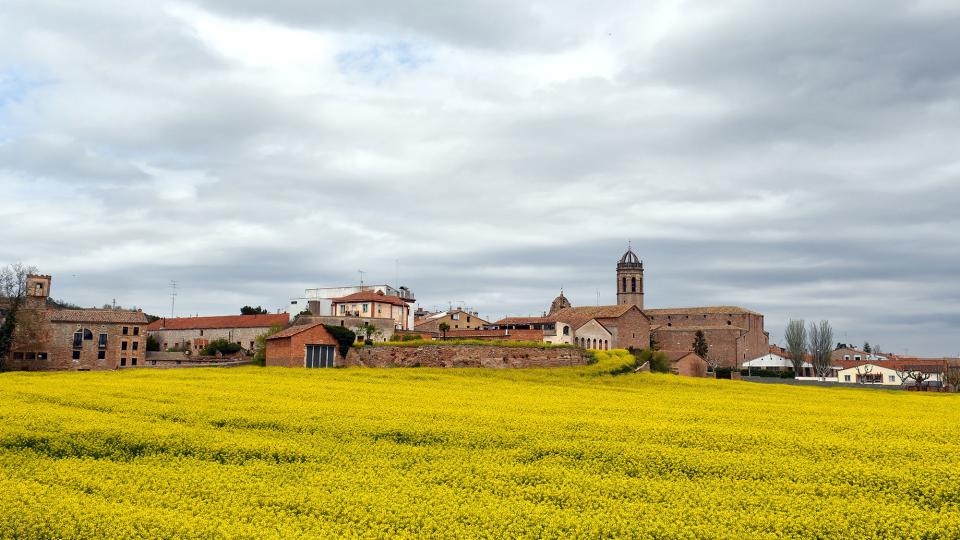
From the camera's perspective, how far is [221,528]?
14.4 meters

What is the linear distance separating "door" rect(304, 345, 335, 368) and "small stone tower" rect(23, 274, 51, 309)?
4005 centimetres

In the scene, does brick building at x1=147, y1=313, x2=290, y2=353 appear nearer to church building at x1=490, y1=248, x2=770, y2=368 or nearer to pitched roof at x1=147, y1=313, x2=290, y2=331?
pitched roof at x1=147, y1=313, x2=290, y2=331

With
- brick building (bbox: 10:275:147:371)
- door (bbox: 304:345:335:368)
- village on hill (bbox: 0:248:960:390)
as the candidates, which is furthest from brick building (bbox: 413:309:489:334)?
door (bbox: 304:345:335:368)

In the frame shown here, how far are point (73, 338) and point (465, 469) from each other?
83490 mm

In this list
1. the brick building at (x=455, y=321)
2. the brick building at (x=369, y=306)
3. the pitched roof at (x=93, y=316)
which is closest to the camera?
the pitched roof at (x=93, y=316)

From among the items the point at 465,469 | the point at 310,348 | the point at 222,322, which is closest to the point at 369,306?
the point at 222,322

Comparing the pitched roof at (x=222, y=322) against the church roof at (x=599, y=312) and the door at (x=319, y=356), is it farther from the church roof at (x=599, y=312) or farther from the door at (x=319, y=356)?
the door at (x=319, y=356)

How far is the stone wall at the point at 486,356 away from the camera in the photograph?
56.8 m

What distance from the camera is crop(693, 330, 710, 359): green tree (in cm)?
13375

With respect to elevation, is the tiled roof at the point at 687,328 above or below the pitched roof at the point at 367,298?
below

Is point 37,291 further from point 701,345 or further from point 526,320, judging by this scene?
point 701,345

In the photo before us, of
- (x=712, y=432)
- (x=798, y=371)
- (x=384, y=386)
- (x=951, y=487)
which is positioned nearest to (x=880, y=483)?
(x=951, y=487)

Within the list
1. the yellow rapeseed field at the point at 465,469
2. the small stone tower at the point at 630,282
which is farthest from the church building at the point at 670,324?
the yellow rapeseed field at the point at 465,469

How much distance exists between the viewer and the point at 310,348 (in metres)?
63.7
